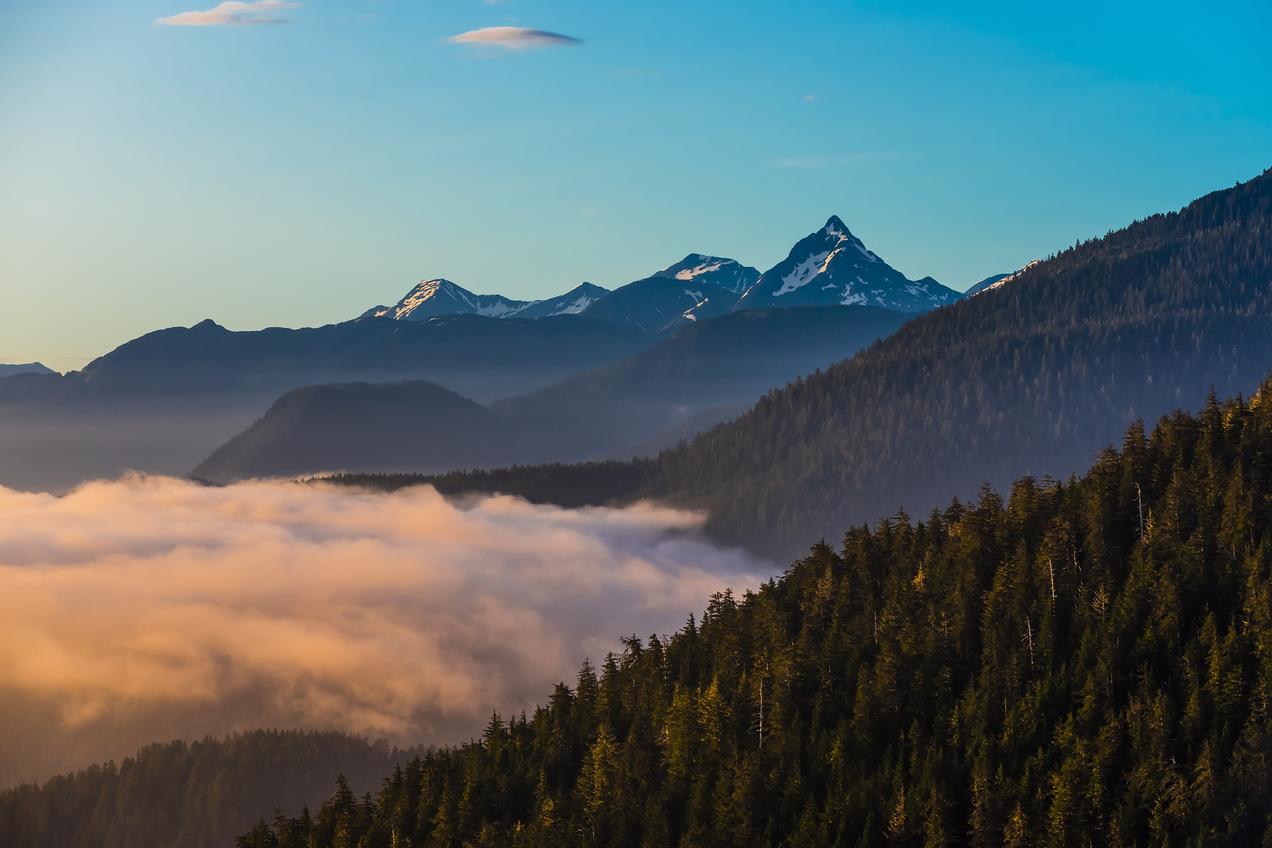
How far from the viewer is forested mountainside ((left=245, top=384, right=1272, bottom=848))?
118 m

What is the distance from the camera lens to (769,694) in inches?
5763

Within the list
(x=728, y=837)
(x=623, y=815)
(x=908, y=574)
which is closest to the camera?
(x=728, y=837)

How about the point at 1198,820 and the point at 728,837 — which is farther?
the point at 728,837

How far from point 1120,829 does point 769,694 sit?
39928mm

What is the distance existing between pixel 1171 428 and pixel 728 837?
6520 centimetres

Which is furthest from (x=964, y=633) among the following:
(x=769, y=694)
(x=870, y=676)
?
(x=769, y=694)

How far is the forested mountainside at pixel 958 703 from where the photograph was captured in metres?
118

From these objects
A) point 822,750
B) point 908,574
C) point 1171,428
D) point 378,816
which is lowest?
point 378,816

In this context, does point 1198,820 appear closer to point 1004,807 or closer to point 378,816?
point 1004,807

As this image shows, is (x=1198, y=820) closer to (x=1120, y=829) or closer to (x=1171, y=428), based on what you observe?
(x=1120, y=829)

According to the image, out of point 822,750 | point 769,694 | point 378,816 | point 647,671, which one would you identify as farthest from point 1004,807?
point 378,816

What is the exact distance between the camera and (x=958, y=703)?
437ft

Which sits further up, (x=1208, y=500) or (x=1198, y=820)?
(x=1208, y=500)

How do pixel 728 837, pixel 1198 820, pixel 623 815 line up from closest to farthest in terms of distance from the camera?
pixel 1198 820
pixel 728 837
pixel 623 815
